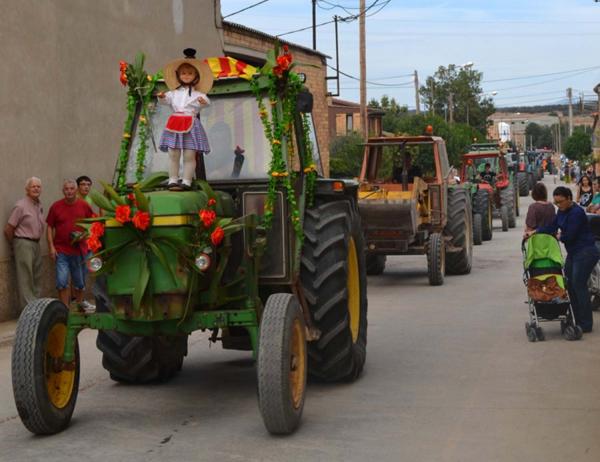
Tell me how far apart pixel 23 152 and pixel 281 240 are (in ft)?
24.1

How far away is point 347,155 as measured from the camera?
36500 millimetres

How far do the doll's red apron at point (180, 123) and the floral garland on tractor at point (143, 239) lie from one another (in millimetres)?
865

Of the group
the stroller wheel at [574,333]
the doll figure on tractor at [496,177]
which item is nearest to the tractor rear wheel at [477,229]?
the doll figure on tractor at [496,177]

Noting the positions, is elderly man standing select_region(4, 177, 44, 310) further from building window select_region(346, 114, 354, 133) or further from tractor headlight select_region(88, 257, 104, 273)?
building window select_region(346, 114, 354, 133)

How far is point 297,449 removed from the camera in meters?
6.98

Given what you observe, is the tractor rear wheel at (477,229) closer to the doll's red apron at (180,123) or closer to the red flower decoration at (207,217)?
the doll's red apron at (180,123)

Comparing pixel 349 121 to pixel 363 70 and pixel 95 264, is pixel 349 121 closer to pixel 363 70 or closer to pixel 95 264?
pixel 363 70

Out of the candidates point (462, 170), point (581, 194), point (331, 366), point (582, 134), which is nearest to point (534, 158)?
point (582, 134)

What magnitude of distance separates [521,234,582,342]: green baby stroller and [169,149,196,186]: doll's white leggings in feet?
15.9

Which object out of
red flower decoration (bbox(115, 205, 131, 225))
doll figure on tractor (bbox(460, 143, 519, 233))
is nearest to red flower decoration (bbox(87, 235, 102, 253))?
red flower decoration (bbox(115, 205, 131, 225))

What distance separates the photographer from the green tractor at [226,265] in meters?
7.31

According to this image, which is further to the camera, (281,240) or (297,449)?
(281,240)

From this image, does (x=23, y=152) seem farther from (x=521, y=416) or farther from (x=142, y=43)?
(x=521, y=416)

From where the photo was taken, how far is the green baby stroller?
453 inches
